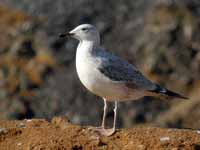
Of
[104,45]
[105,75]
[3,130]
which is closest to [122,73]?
[105,75]

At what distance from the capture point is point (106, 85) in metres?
11.4

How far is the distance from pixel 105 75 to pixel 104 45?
11.2 m

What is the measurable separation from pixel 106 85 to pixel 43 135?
1351 mm

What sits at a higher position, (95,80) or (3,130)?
(95,80)

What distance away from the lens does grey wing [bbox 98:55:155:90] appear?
11.4 metres

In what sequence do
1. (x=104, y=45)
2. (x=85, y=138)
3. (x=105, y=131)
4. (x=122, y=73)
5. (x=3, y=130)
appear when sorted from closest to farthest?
(x=85, y=138) → (x=3, y=130) → (x=105, y=131) → (x=122, y=73) → (x=104, y=45)

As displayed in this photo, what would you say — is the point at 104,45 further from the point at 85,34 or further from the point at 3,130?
the point at 3,130

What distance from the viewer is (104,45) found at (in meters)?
22.6

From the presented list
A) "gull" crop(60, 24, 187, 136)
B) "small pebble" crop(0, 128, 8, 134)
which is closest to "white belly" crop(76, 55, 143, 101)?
"gull" crop(60, 24, 187, 136)

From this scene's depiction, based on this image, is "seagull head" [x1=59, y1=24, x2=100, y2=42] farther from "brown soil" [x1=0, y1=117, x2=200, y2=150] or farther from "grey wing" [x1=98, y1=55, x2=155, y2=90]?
"brown soil" [x1=0, y1=117, x2=200, y2=150]

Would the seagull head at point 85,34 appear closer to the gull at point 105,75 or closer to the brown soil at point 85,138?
the gull at point 105,75

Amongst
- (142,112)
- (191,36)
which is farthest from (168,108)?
(191,36)

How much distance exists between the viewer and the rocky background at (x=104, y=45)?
20.7m

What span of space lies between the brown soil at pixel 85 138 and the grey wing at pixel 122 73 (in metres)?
0.95
